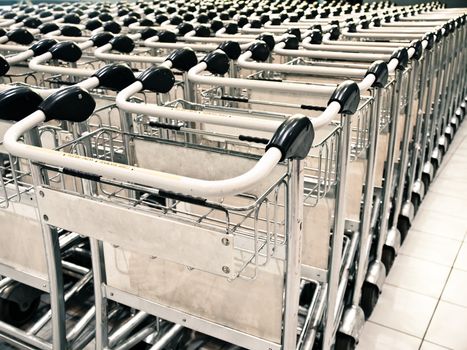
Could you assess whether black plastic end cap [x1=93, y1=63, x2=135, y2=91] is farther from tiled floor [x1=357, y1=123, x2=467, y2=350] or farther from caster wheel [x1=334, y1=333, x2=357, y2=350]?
tiled floor [x1=357, y1=123, x2=467, y2=350]

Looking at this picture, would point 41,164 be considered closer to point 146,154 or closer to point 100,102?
point 146,154

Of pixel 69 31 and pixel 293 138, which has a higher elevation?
pixel 293 138

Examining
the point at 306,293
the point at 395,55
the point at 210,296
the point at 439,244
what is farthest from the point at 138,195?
the point at 439,244

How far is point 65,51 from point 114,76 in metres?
0.81

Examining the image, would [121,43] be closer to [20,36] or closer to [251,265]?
[20,36]

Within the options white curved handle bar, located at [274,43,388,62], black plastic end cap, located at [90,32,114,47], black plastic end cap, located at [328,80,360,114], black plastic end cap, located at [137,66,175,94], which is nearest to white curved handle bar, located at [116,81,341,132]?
black plastic end cap, located at [328,80,360,114]

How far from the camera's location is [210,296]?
4.70 ft

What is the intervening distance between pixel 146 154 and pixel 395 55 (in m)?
1.09

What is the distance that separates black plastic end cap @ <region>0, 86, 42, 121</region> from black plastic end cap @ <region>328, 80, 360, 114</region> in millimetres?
831

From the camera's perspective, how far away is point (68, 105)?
1.30m

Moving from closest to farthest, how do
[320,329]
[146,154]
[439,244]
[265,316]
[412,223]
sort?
[265,316]
[146,154]
[320,329]
[439,244]
[412,223]

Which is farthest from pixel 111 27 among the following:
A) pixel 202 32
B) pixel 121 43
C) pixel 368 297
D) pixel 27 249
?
pixel 368 297

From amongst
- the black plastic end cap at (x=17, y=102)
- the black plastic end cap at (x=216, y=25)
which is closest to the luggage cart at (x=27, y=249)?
the black plastic end cap at (x=17, y=102)

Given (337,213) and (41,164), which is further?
(337,213)
